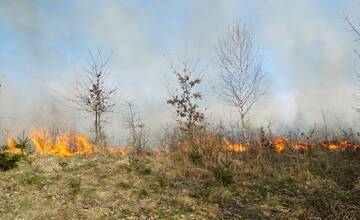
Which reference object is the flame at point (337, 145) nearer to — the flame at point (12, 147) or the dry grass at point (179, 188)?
the dry grass at point (179, 188)

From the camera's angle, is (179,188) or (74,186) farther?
(179,188)

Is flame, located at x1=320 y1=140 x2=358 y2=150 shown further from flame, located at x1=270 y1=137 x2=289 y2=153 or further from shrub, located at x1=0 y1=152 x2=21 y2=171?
shrub, located at x1=0 y1=152 x2=21 y2=171

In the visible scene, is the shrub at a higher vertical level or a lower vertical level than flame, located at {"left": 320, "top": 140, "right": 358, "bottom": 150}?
lower

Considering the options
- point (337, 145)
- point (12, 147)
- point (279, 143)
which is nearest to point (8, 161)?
point (12, 147)

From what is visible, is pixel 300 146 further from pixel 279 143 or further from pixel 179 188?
pixel 179 188

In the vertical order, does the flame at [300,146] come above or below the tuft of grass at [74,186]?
above

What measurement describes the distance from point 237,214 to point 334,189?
8.56ft

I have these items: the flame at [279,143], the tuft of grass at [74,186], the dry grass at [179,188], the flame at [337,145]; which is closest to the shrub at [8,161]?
the dry grass at [179,188]

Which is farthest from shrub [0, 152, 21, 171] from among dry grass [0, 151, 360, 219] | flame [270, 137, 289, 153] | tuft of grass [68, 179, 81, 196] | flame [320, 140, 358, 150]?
flame [320, 140, 358, 150]

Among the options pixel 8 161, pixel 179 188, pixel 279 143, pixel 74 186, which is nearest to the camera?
pixel 74 186

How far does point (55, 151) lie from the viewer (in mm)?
15867

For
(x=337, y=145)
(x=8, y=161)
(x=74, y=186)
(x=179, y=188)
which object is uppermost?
(x=337, y=145)

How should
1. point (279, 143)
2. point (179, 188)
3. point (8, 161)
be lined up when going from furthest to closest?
point (279, 143)
point (8, 161)
point (179, 188)

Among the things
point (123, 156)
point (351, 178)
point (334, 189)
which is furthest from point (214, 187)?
point (123, 156)
